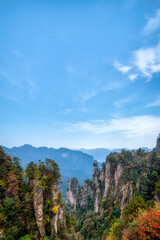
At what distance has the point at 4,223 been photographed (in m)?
15.2

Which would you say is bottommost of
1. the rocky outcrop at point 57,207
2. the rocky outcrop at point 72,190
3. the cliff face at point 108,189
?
the rocky outcrop at point 72,190

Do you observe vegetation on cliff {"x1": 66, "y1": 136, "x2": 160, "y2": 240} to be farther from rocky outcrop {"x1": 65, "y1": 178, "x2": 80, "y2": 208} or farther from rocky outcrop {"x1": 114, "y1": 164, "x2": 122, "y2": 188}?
rocky outcrop {"x1": 65, "y1": 178, "x2": 80, "y2": 208}

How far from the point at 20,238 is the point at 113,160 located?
2313 inches

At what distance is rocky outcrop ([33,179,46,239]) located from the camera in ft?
57.8

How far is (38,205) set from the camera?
18094mm

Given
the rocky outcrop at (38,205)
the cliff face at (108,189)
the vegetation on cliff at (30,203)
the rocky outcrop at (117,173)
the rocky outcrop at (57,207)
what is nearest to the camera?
the vegetation on cliff at (30,203)

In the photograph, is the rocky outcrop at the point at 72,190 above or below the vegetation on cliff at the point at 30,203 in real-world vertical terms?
below

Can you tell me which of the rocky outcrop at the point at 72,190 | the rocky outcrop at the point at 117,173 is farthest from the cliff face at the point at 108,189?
the rocky outcrop at the point at 72,190

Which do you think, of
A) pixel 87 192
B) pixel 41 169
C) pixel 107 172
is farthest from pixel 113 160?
pixel 41 169

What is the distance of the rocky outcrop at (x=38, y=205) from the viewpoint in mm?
17617

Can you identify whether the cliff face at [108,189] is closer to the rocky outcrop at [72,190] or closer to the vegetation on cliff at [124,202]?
the vegetation on cliff at [124,202]

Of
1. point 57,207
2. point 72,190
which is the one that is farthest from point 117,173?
point 72,190

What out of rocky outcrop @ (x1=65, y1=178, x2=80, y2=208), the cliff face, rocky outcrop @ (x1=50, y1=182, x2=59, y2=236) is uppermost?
rocky outcrop @ (x1=50, y1=182, x2=59, y2=236)

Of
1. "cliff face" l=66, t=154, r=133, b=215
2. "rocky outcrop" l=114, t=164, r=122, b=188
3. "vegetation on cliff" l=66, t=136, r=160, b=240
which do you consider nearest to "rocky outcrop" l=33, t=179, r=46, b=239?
"vegetation on cliff" l=66, t=136, r=160, b=240
